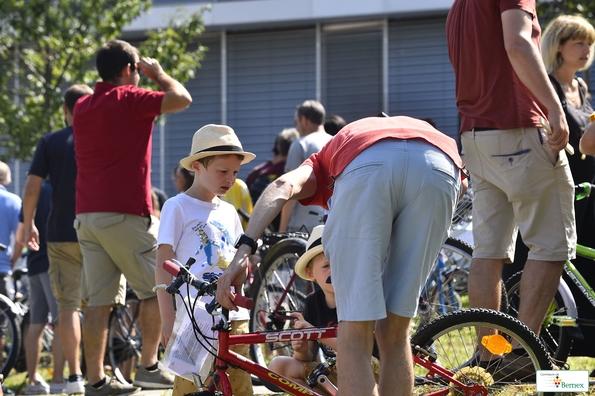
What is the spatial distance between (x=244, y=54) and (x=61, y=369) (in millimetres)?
7510

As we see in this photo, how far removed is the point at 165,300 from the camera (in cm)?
323

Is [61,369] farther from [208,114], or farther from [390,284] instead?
[208,114]

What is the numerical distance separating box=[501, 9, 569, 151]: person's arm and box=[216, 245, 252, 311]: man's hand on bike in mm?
1790

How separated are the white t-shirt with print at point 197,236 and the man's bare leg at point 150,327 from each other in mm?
1161

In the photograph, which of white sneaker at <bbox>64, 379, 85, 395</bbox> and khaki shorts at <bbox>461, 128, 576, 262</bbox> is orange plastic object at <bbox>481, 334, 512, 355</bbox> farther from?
white sneaker at <bbox>64, 379, 85, 395</bbox>

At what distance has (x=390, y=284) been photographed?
2.58m

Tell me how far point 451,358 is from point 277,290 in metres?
1.71

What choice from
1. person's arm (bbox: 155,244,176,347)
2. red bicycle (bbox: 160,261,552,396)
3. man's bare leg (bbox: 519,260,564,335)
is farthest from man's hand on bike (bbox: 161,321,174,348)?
man's bare leg (bbox: 519,260,564,335)

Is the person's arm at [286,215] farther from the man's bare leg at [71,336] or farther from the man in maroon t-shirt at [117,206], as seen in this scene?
the man's bare leg at [71,336]

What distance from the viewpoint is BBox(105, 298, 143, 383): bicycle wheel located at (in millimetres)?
5594

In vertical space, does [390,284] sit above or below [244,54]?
below

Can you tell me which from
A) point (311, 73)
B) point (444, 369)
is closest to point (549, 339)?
point (444, 369)

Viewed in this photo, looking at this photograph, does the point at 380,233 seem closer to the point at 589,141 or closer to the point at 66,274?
the point at 589,141

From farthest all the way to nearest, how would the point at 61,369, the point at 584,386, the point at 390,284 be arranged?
the point at 61,369, the point at 584,386, the point at 390,284
